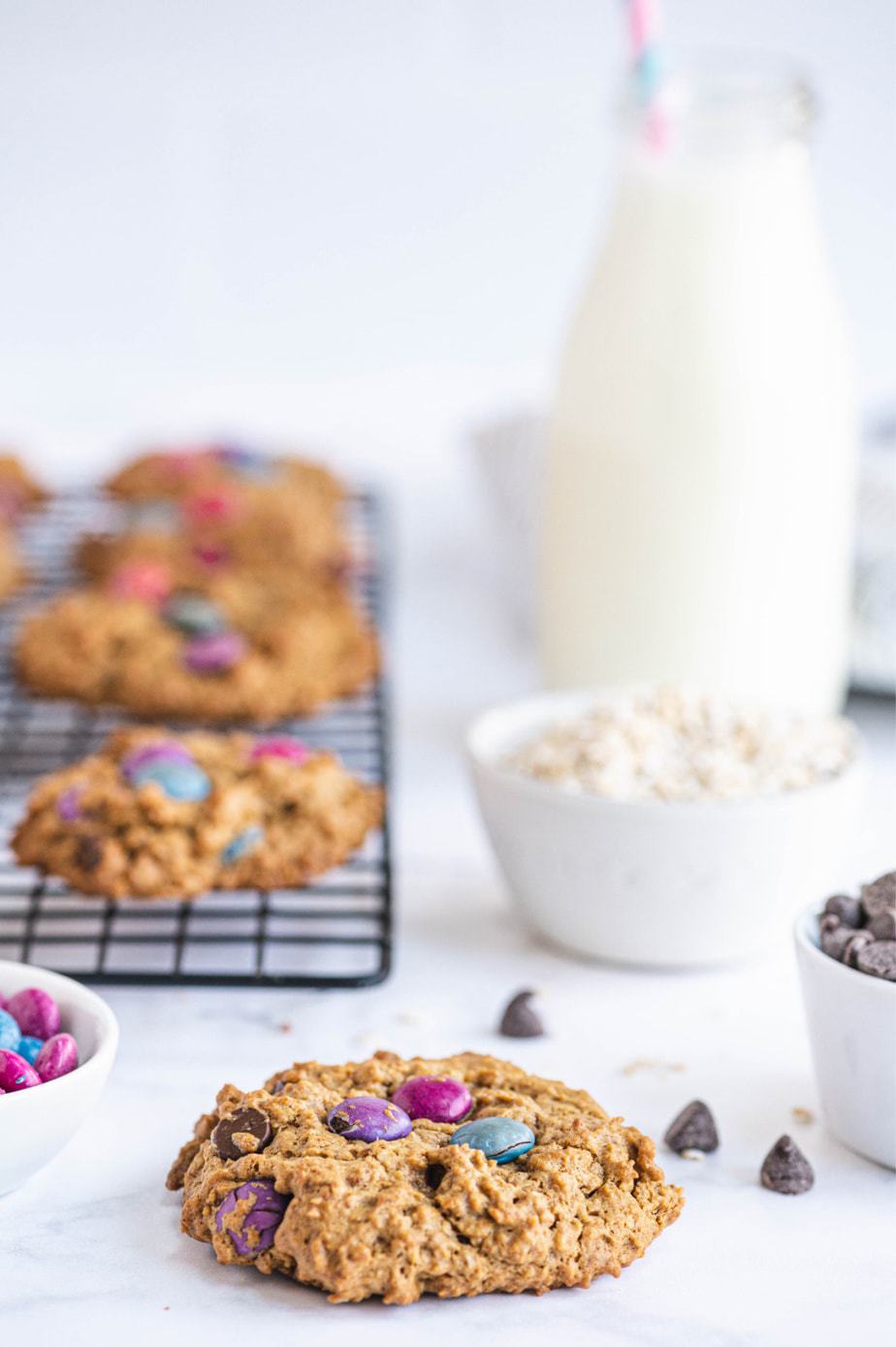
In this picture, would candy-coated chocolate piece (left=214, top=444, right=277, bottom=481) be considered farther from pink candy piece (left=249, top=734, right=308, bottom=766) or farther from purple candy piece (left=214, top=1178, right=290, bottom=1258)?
purple candy piece (left=214, top=1178, right=290, bottom=1258)

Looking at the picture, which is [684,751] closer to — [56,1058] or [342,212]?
[56,1058]

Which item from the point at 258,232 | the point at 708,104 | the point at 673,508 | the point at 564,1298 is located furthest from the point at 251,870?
the point at 258,232

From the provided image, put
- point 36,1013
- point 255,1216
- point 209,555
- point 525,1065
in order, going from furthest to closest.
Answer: point 209,555, point 525,1065, point 36,1013, point 255,1216

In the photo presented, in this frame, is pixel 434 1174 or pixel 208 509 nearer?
pixel 434 1174

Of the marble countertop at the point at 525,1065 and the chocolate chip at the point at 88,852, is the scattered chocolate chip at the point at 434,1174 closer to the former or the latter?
the marble countertop at the point at 525,1065

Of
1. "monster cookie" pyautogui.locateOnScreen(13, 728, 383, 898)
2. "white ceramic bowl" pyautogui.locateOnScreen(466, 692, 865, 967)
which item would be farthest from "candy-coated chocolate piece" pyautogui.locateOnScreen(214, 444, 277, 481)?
"white ceramic bowl" pyautogui.locateOnScreen(466, 692, 865, 967)

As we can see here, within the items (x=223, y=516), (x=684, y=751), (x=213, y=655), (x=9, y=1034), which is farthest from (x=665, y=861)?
(x=223, y=516)

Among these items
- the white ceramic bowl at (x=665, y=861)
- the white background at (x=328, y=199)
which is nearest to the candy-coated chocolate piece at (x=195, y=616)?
the white ceramic bowl at (x=665, y=861)

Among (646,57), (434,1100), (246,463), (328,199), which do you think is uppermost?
(646,57)
